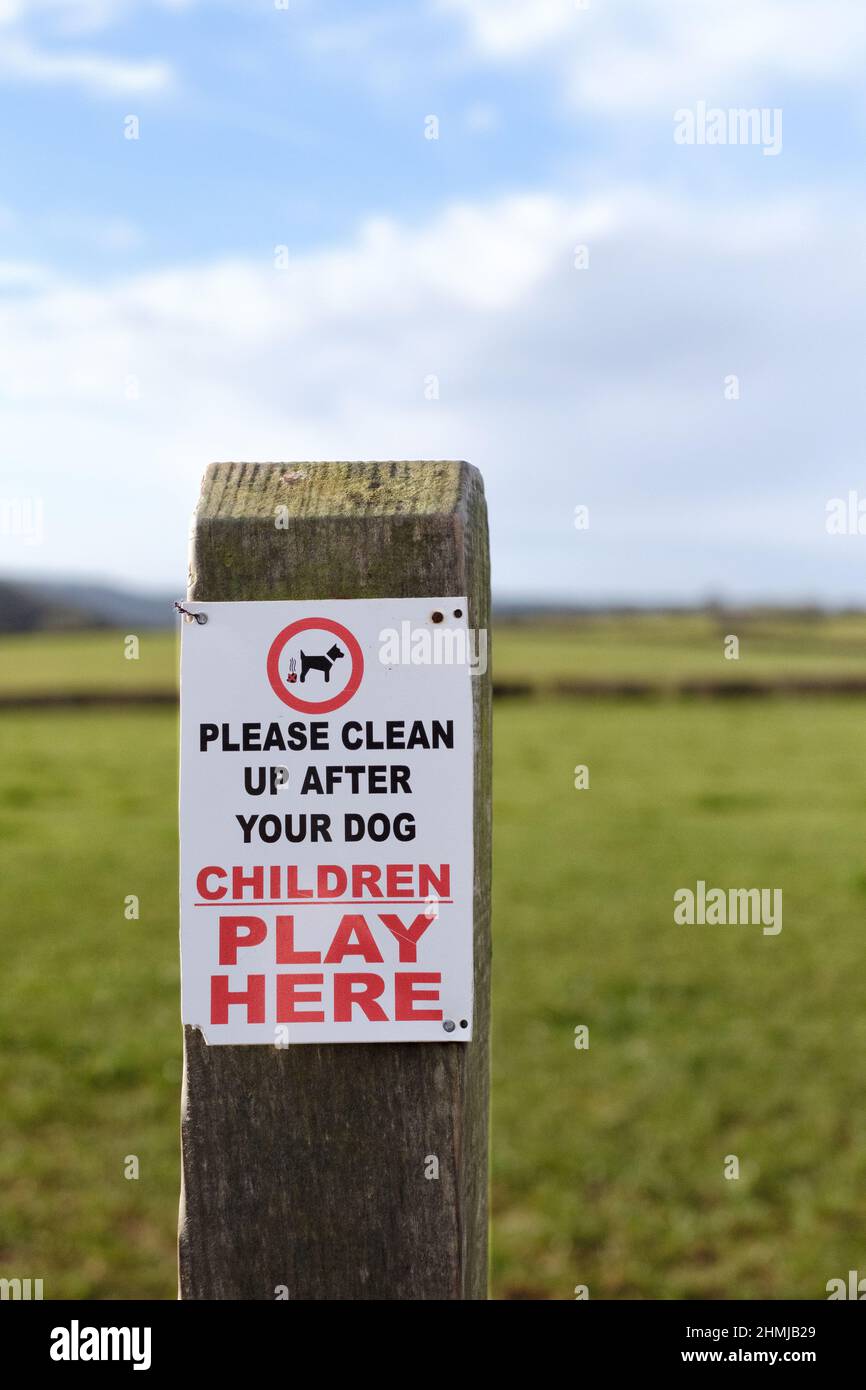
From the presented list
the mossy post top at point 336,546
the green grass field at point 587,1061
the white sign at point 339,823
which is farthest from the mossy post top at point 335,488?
the green grass field at point 587,1061

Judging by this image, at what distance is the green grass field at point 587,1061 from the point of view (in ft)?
17.1

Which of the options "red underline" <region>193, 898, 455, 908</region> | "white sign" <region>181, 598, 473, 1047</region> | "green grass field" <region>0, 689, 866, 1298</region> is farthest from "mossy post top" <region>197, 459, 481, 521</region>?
"green grass field" <region>0, 689, 866, 1298</region>

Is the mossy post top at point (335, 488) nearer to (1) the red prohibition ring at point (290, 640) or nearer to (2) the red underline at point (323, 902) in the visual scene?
(1) the red prohibition ring at point (290, 640)

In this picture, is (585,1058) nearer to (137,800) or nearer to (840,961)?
(840,961)

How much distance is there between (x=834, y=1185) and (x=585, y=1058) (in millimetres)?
2068

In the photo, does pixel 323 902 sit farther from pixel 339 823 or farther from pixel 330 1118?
pixel 330 1118

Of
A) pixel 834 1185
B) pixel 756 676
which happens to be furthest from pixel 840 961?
pixel 756 676

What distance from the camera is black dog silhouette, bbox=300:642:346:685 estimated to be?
182 centimetres

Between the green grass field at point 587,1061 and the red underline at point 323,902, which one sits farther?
the green grass field at point 587,1061

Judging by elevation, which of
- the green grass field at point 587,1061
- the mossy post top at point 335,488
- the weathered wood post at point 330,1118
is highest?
the mossy post top at point 335,488

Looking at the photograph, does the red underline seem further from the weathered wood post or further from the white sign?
the weathered wood post

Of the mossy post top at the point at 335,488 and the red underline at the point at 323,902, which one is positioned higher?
the mossy post top at the point at 335,488

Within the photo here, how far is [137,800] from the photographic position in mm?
18109

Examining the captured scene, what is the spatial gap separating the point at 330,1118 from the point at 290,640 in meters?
0.72
